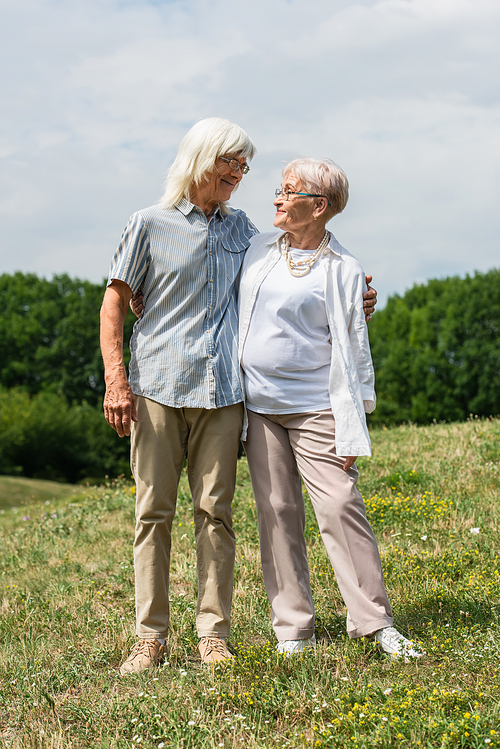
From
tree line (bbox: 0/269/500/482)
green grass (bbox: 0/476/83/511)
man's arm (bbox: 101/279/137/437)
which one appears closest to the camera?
man's arm (bbox: 101/279/137/437)

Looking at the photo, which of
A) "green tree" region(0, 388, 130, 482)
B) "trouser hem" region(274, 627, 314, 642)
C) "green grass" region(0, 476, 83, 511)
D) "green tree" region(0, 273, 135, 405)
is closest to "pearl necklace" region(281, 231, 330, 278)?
"trouser hem" region(274, 627, 314, 642)

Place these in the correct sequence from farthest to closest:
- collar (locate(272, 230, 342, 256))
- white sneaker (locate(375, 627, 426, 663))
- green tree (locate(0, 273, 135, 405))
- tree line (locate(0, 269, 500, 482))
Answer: green tree (locate(0, 273, 135, 405)) < tree line (locate(0, 269, 500, 482)) < collar (locate(272, 230, 342, 256)) < white sneaker (locate(375, 627, 426, 663))

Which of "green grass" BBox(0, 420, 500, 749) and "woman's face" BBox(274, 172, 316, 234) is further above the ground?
"woman's face" BBox(274, 172, 316, 234)

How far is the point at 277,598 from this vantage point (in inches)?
132

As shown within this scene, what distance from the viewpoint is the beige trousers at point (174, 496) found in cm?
328

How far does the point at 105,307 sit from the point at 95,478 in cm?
3471

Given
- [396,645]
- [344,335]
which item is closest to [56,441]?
[344,335]

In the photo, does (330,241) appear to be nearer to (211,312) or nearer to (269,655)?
(211,312)

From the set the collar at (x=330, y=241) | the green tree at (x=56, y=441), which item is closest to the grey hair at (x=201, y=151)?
the collar at (x=330, y=241)

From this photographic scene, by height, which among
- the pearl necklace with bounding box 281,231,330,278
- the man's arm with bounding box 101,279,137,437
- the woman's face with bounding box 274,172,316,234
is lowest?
the man's arm with bounding box 101,279,137,437

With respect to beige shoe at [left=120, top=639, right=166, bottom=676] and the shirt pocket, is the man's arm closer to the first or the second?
the shirt pocket

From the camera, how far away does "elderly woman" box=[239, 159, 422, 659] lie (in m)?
3.25

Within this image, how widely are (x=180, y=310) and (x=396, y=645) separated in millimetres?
1922

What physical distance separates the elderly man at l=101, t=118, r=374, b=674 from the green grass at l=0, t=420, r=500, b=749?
31cm
